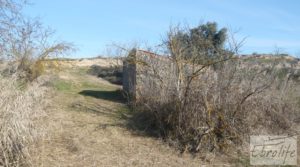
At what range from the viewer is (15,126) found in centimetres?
583

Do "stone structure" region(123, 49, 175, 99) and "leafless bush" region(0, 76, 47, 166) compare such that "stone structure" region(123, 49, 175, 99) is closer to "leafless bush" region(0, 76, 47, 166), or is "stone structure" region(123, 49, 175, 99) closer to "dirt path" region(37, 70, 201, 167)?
"dirt path" region(37, 70, 201, 167)

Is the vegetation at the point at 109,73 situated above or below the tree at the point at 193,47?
below

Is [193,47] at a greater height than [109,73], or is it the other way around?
[193,47]

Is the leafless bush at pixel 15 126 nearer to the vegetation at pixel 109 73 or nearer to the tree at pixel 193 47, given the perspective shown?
the tree at pixel 193 47

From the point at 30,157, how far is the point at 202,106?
384 centimetres

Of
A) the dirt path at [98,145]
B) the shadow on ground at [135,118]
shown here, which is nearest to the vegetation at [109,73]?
the shadow on ground at [135,118]

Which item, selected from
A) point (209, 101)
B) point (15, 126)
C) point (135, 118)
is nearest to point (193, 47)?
point (209, 101)

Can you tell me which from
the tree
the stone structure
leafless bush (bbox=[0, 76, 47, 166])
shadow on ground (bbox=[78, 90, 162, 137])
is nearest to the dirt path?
shadow on ground (bbox=[78, 90, 162, 137])

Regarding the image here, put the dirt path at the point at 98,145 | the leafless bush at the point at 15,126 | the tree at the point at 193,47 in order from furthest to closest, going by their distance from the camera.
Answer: the tree at the point at 193,47 < the dirt path at the point at 98,145 < the leafless bush at the point at 15,126

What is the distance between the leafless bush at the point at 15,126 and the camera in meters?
5.71

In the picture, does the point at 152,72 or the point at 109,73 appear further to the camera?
the point at 109,73

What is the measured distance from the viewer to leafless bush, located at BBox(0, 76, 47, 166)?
571 cm

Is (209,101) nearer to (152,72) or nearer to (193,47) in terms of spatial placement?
(193,47)

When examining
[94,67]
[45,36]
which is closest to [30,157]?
[45,36]
